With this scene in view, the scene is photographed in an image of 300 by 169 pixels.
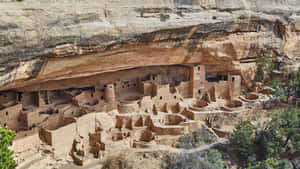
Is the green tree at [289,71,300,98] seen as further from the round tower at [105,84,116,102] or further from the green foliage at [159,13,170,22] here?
the round tower at [105,84,116,102]

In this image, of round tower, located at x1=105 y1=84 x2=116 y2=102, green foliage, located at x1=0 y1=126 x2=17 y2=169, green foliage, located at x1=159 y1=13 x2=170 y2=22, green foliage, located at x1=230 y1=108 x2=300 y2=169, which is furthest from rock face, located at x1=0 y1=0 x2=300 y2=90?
green foliage, located at x1=230 y1=108 x2=300 y2=169

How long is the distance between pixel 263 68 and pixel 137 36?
405 inches

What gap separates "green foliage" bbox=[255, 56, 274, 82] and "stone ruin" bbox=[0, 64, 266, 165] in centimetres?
154

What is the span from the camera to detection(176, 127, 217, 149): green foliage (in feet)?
50.5

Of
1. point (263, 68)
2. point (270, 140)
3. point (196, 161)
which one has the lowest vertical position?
point (196, 161)

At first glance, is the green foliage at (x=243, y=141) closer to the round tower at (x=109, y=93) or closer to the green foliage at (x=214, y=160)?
the green foliage at (x=214, y=160)

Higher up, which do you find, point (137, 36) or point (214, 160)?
point (137, 36)

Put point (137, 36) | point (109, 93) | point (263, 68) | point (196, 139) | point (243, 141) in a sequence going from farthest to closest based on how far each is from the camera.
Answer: point (263, 68) → point (109, 93) → point (196, 139) → point (243, 141) → point (137, 36)

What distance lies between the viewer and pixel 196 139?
51.9 feet

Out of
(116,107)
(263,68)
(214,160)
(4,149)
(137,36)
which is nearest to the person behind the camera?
(4,149)

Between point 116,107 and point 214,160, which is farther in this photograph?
point 116,107

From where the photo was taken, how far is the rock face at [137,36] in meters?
11.1

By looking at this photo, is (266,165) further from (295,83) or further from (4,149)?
(4,149)

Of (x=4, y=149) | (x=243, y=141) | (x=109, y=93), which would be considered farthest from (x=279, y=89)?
(x=4, y=149)
